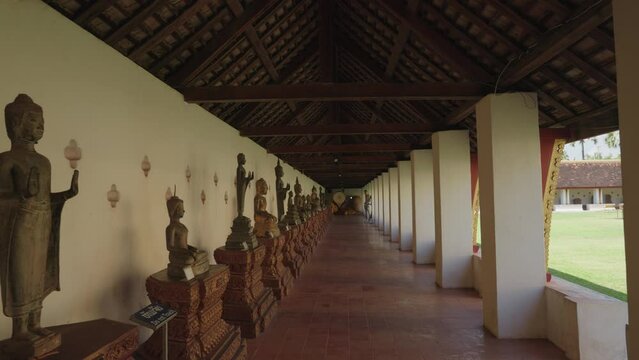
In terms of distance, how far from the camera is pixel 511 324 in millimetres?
5102

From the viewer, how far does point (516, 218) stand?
5.12 meters

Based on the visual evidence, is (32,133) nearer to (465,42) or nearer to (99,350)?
(99,350)

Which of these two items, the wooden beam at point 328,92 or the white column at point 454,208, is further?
the white column at point 454,208

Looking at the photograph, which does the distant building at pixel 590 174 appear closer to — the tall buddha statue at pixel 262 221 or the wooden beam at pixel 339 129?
the wooden beam at pixel 339 129

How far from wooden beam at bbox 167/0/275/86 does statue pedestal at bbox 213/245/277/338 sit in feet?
7.73

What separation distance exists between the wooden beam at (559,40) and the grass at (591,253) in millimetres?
4542

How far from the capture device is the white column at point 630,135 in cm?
256

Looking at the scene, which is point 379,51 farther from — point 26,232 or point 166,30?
point 26,232

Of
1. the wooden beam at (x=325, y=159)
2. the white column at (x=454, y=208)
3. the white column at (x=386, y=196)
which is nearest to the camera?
the white column at (x=454, y=208)

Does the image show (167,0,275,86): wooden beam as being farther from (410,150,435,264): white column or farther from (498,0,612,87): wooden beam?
(410,150,435,264): white column

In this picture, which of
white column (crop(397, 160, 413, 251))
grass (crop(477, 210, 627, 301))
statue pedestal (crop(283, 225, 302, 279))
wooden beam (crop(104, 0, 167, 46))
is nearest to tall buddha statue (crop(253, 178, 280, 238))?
statue pedestal (crop(283, 225, 302, 279))

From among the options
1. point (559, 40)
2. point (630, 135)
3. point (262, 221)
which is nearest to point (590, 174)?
point (262, 221)

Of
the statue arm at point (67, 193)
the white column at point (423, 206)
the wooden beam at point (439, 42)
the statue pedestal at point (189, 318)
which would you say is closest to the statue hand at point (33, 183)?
the statue arm at point (67, 193)

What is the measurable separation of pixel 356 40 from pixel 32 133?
625 centimetres
